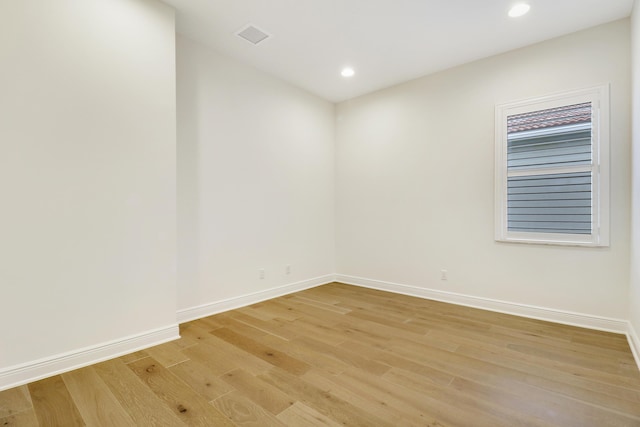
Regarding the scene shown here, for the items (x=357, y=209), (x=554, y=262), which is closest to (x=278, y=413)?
(x=554, y=262)

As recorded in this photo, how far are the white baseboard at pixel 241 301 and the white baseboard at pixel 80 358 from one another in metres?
0.44

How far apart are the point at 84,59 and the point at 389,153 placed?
336 cm

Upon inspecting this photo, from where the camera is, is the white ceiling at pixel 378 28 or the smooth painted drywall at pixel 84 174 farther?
the white ceiling at pixel 378 28

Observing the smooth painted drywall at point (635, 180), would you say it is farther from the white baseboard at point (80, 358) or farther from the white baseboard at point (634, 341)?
the white baseboard at point (80, 358)

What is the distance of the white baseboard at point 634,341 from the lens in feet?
7.35

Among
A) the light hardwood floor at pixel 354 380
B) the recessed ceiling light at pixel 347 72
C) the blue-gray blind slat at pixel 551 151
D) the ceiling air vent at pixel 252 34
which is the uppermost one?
the ceiling air vent at pixel 252 34

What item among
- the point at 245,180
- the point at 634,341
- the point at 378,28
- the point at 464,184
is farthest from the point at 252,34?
the point at 634,341

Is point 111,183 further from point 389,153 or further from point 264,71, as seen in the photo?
point 389,153

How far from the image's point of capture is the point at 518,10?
265 centimetres

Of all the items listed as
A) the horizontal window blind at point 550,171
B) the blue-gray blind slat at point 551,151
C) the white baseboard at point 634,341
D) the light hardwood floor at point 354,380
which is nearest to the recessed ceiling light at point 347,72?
the horizontal window blind at point 550,171

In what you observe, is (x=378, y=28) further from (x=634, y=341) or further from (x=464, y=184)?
(x=634, y=341)

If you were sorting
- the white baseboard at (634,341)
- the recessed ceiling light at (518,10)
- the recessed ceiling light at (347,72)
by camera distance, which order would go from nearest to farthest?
the white baseboard at (634,341) → the recessed ceiling light at (518,10) → the recessed ceiling light at (347,72)

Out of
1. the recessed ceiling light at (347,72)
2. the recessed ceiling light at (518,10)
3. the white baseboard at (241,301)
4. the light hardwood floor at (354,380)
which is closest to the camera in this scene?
the light hardwood floor at (354,380)

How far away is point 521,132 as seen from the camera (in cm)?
327
